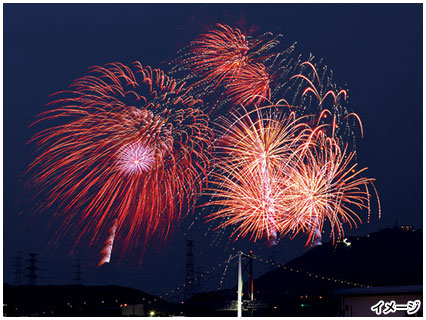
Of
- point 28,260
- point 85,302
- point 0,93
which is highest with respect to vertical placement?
point 0,93

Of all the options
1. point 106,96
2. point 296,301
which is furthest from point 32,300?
point 106,96

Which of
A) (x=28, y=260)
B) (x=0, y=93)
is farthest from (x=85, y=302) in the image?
(x=0, y=93)

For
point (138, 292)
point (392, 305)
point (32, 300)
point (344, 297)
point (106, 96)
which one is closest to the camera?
point (106, 96)

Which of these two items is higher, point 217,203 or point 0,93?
point 0,93

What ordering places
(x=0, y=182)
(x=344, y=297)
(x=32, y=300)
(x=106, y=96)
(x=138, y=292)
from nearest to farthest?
(x=0, y=182), (x=106, y=96), (x=344, y=297), (x=32, y=300), (x=138, y=292)

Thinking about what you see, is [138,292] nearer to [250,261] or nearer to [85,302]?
[85,302]

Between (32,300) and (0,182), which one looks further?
(32,300)

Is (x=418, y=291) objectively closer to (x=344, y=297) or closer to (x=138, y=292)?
(x=344, y=297)

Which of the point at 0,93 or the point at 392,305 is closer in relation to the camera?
the point at 0,93

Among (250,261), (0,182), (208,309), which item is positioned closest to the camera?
(0,182)
